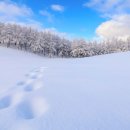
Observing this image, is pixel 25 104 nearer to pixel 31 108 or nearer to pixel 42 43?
pixel 31 108

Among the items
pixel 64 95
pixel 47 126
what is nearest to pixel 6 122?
pixel 47 126

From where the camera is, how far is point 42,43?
64000 millimetres

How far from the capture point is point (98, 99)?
4.21 metres

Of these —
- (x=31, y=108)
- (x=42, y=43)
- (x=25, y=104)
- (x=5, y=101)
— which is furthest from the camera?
(x=42, y=43)

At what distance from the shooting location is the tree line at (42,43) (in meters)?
61.5

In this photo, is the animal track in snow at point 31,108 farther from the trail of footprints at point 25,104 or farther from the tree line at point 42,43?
the tree line at point 42,43

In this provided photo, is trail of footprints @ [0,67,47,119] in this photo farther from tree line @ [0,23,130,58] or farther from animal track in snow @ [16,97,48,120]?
tree line @ [0,23,130,58]

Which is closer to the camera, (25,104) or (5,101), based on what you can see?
(25,104)

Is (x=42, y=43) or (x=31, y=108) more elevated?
(x=42, y=43)

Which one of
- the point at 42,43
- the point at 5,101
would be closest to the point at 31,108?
the point at 5,101

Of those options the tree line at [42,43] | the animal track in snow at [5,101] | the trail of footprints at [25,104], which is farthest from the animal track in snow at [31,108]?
the tree line at [42,43]

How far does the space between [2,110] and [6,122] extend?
62 centimetres

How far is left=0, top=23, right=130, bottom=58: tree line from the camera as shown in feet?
202

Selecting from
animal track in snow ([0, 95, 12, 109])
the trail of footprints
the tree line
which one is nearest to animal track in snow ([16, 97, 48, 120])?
the trail of footprints
